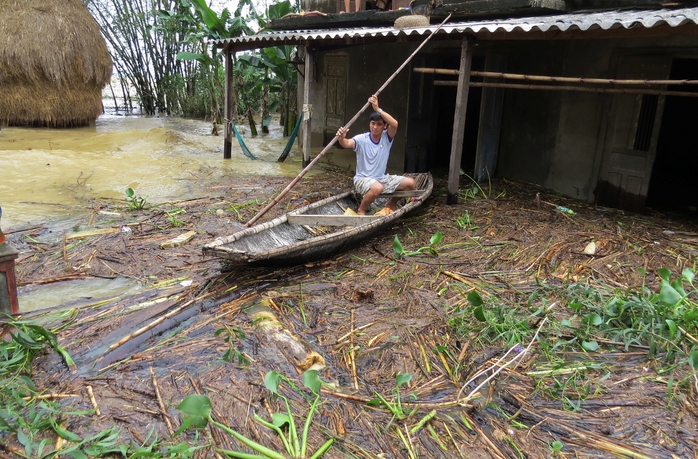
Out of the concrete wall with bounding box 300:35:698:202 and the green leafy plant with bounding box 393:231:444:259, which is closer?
the green leafy plant with bounding box 393:231:444:259

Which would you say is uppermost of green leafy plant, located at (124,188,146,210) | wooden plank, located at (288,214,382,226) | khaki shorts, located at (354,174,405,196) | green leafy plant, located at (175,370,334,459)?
khaki shorts, located at (354,174,405,196)

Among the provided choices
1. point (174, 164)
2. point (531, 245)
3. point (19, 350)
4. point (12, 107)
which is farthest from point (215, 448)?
point (12, 107)

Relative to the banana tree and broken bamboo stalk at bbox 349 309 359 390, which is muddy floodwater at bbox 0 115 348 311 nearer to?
the banana tree

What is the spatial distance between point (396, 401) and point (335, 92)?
7.74m

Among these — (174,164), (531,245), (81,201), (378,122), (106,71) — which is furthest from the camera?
(106,71)

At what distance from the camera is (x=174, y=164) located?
30.8 ft

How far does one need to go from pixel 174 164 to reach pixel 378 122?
5126mm

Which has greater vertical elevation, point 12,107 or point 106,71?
point 106,71

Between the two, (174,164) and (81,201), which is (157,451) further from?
(174,164)

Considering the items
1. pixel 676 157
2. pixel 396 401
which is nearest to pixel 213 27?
pixel 676 157

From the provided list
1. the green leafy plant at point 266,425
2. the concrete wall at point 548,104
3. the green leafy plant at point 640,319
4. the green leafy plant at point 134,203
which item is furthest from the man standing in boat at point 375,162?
the green leafy plant at point 266,425

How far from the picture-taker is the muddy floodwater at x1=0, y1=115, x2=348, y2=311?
19.3 ft

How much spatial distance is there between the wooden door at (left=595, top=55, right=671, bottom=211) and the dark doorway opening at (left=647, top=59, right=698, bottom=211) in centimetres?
117

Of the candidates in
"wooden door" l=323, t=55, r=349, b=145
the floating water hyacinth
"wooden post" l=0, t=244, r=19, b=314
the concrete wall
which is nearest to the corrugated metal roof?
the concrete wall
